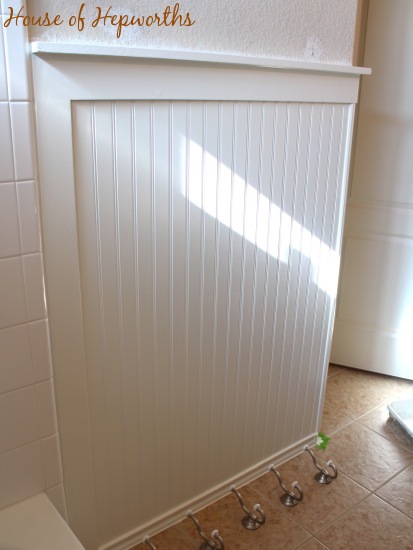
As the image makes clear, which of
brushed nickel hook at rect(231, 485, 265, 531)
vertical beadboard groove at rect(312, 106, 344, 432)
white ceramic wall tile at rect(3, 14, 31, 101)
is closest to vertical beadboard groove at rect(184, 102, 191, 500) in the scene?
brushed nickel hook at rect(231, 485, 265, 531)

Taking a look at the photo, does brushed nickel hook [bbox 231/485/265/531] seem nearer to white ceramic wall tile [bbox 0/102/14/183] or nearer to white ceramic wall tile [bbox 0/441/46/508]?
white ceramic wall tile [bbox 0/441/46/508]

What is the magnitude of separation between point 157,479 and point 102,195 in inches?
34.5

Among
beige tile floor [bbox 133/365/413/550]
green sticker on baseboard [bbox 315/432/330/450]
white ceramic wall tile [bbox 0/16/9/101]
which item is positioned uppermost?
white ceramic wall tile [bbox 0/16/9/101]

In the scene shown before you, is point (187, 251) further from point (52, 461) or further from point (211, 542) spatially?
point (211, 542)

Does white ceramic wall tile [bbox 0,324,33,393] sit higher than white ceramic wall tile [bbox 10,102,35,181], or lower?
lower

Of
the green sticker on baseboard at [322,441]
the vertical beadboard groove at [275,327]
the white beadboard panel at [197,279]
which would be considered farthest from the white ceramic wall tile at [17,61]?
the green sticker on baseboard at [322,441]

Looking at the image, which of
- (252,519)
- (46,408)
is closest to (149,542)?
(252,519)

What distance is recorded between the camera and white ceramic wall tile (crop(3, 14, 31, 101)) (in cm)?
109

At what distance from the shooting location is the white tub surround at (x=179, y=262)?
128 cm

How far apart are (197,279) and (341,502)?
3.03 feet

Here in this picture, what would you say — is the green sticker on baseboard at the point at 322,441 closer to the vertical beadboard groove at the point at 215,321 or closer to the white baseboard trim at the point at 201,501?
the white baseboard trim at the point at 201,501

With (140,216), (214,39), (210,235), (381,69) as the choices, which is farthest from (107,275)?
(381,69)

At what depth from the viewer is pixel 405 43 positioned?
227 centimetres

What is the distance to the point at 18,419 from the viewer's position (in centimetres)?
133
